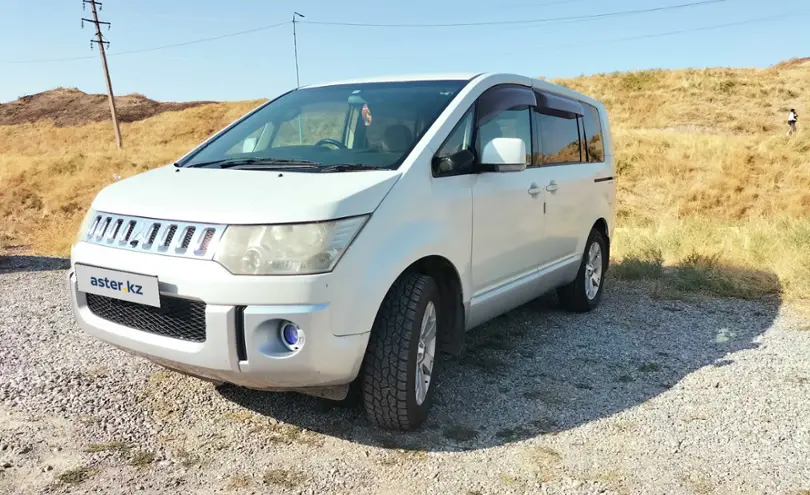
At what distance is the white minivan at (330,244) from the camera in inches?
103

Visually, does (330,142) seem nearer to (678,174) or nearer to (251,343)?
(251,343)

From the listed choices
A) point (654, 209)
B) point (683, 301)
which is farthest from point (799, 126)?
point (683, 301)

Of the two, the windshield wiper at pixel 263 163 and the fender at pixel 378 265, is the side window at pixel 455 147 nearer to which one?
the fender at pixel 378 265

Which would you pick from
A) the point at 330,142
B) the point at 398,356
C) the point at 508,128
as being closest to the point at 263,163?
the point at 330,142

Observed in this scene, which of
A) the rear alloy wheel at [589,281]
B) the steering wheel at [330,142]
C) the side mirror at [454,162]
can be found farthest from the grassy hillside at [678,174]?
the steering wheel at [330,142]

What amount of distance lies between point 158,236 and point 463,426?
5.99ft

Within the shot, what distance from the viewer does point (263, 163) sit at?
3.43 meters

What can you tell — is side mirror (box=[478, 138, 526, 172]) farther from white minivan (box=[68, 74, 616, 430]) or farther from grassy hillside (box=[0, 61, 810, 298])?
grassy hillside (box=[0, 61, 810, 298])

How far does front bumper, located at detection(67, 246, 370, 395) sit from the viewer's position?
2.61 meters

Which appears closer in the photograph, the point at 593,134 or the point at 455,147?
the point at 455,147

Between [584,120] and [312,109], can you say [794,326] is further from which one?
[312,109]

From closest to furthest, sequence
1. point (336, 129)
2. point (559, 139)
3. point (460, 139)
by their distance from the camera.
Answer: point (460, 139), point (336, 129), point (559, 139)

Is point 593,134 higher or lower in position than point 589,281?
higher

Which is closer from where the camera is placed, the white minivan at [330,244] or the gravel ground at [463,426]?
the white minivan at [330,244]
